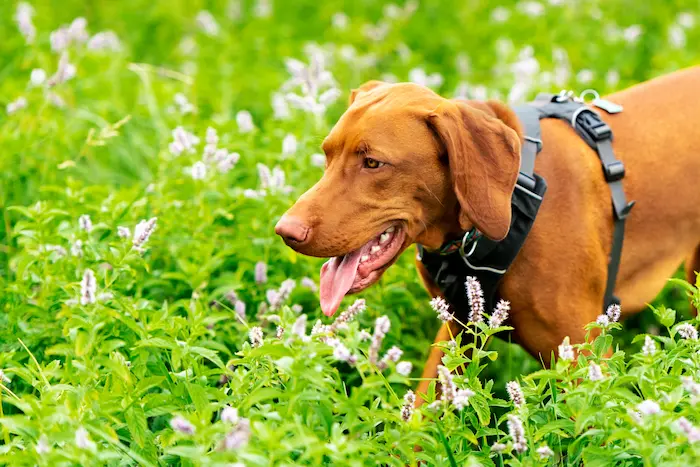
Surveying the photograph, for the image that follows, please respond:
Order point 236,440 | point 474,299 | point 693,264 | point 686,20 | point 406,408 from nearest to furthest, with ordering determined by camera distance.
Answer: point 236,440 → point 406,408 → point 474,299 → point 693,264 → point 686,20

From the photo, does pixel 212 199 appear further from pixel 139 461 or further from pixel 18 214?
pixel 139 461

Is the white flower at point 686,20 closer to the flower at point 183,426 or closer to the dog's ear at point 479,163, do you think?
the dog's ear at point 479,163

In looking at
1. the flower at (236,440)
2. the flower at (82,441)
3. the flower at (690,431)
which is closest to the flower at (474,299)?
the flower at (690,431)

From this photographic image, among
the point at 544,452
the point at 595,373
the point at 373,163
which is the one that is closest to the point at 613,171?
the point at 373,163

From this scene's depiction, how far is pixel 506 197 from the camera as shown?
322 centimetres

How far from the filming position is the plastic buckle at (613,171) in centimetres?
358

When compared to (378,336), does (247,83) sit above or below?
below

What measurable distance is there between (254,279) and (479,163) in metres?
1.39

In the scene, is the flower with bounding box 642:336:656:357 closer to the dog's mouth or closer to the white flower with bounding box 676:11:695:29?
the dog's mouth

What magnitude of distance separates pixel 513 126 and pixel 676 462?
4.78 feet

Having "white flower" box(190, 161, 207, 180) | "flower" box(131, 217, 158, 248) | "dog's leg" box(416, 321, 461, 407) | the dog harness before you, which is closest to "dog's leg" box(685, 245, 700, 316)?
the dog harness

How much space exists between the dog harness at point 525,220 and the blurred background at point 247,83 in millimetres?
570

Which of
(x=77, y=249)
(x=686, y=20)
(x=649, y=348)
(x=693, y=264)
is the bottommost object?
(x=693, y=264)

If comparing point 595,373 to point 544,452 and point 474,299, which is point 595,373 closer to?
point 544,452
